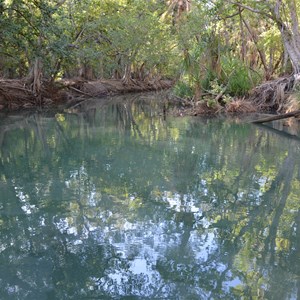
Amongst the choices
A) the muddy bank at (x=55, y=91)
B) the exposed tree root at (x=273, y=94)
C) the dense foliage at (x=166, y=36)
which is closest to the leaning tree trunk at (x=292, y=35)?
the dense foliage at (x=166, y=36)

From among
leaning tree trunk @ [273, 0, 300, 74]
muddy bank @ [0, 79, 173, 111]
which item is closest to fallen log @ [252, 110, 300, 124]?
leaning tree trunk @ [273, 0, 300, 74]

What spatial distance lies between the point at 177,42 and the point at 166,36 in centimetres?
1243

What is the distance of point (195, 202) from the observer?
6449 mm

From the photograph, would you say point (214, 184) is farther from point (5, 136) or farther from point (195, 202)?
point (5, 136)

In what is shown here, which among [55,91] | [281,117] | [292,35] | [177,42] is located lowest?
[281,117]

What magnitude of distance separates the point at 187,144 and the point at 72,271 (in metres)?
7.51

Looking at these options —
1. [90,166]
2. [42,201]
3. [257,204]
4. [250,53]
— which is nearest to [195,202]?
[257,204]

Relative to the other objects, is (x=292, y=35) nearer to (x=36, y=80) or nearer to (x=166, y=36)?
(x=36, y=80)

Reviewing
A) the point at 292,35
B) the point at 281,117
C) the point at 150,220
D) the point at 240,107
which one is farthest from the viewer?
the point at 240,107

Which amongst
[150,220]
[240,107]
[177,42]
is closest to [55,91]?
[177,42]

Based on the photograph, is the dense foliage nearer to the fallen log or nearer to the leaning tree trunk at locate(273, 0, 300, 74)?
the leaning tree trunk at locate(273, 0, 300, 74)

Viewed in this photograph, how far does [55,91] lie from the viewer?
2545cm

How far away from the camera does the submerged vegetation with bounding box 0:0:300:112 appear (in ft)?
49.9

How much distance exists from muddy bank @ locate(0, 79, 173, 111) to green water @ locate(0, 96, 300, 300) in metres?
10.3
